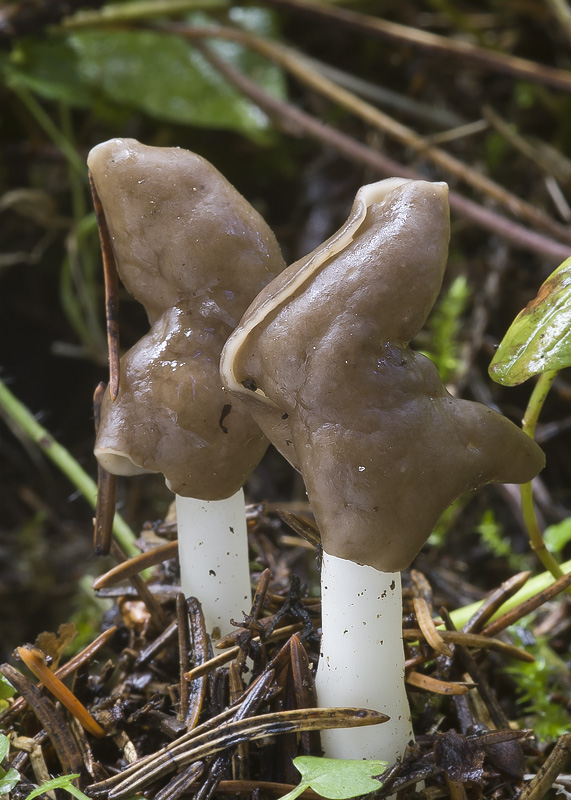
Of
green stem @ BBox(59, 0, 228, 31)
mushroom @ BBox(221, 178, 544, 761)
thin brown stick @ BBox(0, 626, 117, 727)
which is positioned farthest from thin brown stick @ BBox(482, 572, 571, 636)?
green stem @ BBox(59, 0, 228, 31)

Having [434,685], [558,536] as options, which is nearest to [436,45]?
[558,536]

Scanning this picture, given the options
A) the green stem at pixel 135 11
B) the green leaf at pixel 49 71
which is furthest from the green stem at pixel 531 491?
the green stem at pixel 135 11

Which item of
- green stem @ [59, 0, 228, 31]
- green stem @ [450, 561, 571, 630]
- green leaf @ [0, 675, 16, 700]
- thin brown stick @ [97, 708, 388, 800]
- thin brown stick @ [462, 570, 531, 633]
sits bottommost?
green stem @ [450, 561, 571, 630]

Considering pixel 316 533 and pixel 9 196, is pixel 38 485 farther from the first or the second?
pixel 316 533

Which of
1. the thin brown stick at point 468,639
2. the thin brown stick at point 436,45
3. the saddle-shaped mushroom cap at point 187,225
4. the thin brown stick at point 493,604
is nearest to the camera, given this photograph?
the saddle-shaped mushroom cap at point 187,225

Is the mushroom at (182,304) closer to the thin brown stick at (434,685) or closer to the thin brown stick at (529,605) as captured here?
the thin brown stick at (434,685)

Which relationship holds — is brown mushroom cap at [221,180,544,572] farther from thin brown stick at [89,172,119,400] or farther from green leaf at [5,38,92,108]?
green leaf at [5,38,92,108]

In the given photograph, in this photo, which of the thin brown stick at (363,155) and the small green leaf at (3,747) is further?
the thin brown stick at (363,155)
